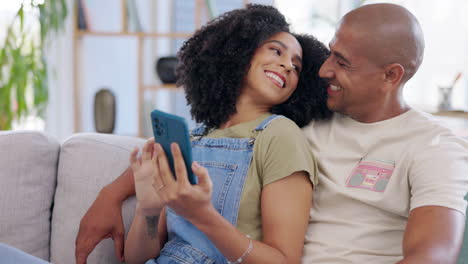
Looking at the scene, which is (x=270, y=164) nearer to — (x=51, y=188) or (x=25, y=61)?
(x=51, y=188)

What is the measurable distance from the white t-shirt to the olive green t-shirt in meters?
0.08

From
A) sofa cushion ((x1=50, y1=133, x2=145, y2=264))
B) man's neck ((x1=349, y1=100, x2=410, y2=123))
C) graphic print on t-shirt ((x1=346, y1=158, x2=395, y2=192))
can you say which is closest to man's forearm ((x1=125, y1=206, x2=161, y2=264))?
sofa cushion ((x1=50, y1=133, x2=145, y2=264))

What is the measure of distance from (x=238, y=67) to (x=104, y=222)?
0.57 meters

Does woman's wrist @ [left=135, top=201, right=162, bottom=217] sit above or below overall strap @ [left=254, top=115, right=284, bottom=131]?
below

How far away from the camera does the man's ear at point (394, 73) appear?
1374 millimetres

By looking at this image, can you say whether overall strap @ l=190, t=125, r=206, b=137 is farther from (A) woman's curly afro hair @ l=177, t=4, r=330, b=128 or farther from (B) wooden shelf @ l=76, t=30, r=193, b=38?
(B) wooden shelf @ l=76, t=30, r=193, b=38

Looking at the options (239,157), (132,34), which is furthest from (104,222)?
(132,34)

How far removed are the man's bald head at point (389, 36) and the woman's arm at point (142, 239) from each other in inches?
27.1

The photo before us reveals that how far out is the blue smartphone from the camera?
3.29 ft

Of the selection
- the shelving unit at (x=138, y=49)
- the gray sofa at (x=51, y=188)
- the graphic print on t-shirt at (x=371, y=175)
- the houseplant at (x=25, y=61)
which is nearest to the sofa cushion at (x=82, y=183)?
the gray sofa at (x=51, y=188)

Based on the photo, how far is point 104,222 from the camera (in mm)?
1486

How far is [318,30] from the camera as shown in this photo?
423cm

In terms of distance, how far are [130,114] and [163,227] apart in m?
2.99

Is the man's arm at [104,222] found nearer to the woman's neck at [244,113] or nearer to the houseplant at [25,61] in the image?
the woman's neck at [244,113]
